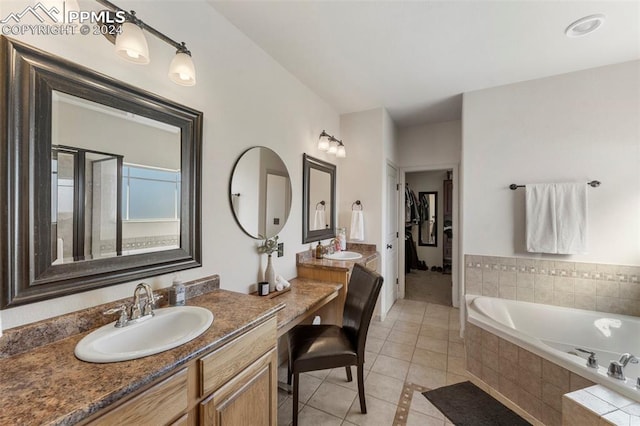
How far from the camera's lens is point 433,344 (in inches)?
108

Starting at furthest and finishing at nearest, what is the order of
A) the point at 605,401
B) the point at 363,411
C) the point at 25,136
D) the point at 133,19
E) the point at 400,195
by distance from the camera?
the point at 400,195 → the point at 363,411 → the point at 605,401 → the point at 133,19 → the point at 25,136

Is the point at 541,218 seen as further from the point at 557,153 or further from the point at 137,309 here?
the point at 137,309

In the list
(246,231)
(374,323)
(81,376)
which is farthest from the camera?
(374,323)

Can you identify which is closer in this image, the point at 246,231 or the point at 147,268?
the point at 147,268

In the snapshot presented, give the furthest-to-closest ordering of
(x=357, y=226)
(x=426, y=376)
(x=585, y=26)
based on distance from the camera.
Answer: (x=357, y=226) → (x=426, y=376) → (x=585, y=26)

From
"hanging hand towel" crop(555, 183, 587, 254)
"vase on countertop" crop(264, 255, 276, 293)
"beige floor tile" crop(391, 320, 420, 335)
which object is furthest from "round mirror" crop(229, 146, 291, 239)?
"hanging hand towel" crop(555, 183, 587, 254)

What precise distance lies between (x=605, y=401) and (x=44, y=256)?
8.71ft

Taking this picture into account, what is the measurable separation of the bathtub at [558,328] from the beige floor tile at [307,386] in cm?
144

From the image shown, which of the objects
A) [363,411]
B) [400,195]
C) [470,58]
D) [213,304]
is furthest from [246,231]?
[400,195]

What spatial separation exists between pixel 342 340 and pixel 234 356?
953mm

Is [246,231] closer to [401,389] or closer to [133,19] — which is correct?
[133,19]

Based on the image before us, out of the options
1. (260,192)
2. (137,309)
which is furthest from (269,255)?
(137,309)

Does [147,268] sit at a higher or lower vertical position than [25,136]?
lower

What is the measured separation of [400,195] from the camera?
13.8 feet
